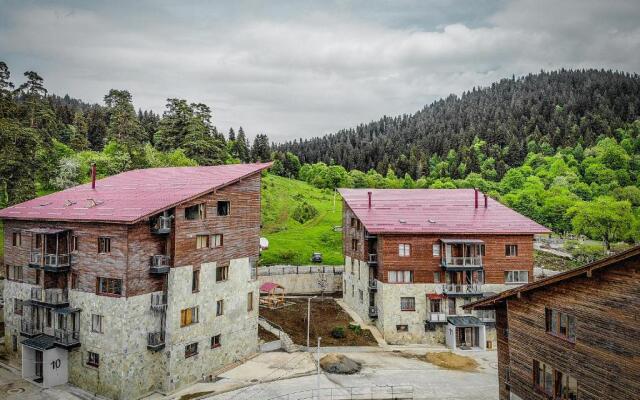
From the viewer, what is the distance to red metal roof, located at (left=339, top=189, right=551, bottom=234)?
48.1 meters

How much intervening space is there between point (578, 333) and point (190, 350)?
27483mm

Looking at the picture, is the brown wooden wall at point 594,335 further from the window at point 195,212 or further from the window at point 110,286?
the window at point 110,286

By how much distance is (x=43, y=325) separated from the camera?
37.6 metres

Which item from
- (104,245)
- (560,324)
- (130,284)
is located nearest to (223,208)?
(104,245)

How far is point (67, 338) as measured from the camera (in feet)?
114

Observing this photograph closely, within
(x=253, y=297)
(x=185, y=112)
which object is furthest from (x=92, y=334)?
(x=185, y=112)

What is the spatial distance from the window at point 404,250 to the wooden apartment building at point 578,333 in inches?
861

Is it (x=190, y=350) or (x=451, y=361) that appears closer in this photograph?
(x=190, y=350)

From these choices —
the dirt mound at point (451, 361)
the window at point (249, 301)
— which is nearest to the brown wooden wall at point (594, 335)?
the dirt mound at point (451, 361)

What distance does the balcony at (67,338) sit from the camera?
34.3 meters

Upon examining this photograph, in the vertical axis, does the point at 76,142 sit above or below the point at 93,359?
above

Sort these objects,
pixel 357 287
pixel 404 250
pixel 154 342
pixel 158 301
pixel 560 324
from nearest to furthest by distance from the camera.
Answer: pixel 560 324, pixel 154 342, pixel 158 301, pixel 404 250, pixel 357 287

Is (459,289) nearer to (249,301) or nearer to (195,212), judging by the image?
(249,301)

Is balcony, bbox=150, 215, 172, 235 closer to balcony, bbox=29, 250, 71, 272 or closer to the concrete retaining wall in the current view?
balcony, bbox=29, 250, 71, 272
